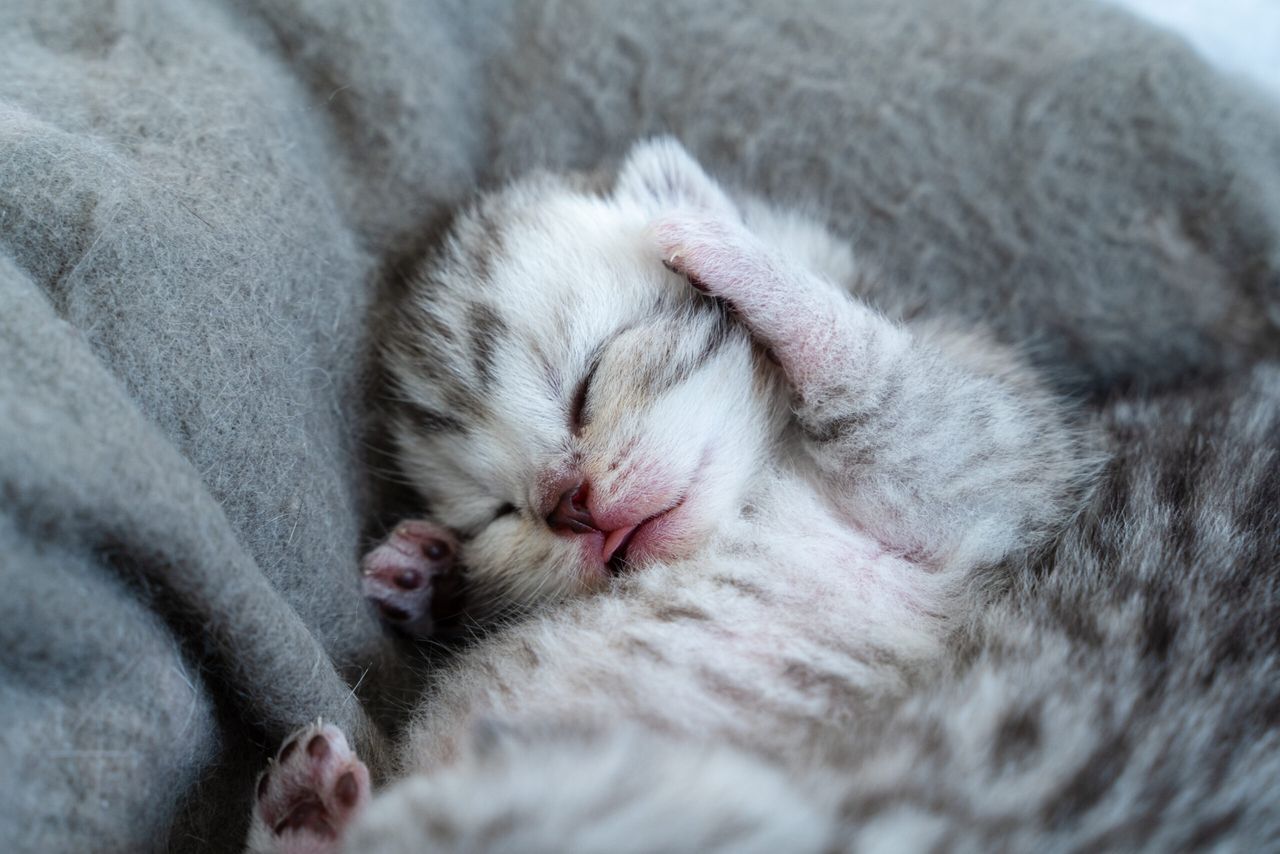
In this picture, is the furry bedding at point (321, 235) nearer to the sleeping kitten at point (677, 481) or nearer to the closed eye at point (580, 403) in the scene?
the sleeping kitten at point (677, 481)

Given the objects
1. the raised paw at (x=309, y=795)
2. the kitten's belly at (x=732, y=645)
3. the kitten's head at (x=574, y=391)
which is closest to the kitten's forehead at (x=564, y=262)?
the kitten's head at (x=574, y=391)

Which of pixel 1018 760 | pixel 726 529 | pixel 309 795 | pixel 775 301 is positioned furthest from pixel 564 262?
pixel 1018 760

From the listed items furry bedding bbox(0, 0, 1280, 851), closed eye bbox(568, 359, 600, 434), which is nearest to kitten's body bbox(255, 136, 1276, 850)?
closed eye bbox(568, 359, 600, 434)

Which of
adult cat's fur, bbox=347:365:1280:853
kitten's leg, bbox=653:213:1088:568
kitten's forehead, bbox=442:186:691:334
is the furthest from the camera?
kitten's forehead, bbox=442:186:691:334

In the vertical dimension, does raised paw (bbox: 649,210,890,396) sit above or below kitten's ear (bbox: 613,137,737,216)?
below

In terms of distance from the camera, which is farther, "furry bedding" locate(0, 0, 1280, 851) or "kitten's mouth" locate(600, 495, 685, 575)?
"kitten's mouth" locate(600, 495, 685, 575)

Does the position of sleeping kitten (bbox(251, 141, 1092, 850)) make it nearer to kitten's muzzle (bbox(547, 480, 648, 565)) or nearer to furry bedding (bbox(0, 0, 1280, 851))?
kitten's muzzle (bbox(547, 480, 648, 565))

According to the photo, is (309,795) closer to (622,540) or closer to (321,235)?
(622,540)
